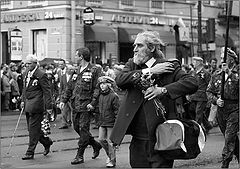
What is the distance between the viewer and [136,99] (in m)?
5.73

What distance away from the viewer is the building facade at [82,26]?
28312mm

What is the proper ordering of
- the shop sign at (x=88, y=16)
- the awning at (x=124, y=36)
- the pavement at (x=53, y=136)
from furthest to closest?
the awning at (x=124, y=36)
the shop sign at (x=88, y=16)
the pavement at (x=53, y=136)

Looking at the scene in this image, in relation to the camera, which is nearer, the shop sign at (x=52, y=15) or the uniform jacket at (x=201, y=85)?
the uniform jacket at (x=201, y=85)


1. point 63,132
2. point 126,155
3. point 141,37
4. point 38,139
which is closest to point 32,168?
point 38,139

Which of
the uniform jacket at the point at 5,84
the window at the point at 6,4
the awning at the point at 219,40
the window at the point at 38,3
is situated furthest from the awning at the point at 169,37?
the uniform jacket at the point at 5,84

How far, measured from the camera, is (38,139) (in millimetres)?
10789

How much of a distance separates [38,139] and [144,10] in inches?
922

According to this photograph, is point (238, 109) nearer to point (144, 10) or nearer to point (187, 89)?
point (187, 89)

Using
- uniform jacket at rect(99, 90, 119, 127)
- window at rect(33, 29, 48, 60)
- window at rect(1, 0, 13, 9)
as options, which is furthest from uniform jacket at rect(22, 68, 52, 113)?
window at rect(1, 0, 13, 9)

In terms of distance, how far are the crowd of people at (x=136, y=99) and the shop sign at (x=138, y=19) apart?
12762mm

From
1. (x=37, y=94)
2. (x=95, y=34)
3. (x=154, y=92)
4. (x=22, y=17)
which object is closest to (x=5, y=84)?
(x=95, y=34)

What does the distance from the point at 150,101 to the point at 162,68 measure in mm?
351

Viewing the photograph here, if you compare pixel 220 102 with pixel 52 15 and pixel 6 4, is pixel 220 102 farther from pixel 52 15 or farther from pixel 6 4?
pixel 6 4

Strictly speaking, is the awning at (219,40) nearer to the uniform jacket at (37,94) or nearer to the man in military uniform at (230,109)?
the uniform jacket at (37,94)
